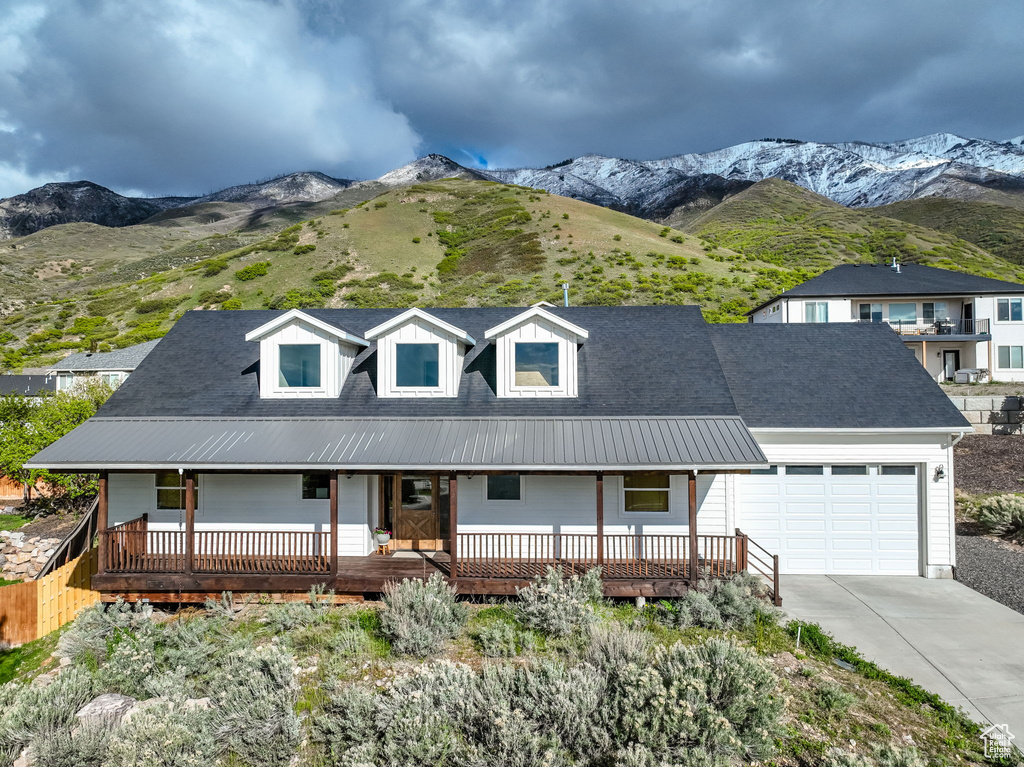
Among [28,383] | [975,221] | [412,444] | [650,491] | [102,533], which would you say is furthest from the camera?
[975,221]

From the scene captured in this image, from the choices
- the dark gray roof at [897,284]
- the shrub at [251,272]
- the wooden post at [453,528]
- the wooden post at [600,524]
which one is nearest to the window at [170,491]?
the wooden post at [453,528]

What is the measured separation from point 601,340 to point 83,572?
13122mm

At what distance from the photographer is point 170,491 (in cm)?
1246

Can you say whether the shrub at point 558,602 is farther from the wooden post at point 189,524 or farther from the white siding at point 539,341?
the wooden post at point 189,524

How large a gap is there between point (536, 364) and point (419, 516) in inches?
174

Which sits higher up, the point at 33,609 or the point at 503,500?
the point at 503,500

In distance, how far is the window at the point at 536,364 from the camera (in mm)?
12805

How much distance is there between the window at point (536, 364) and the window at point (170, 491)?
25.3ft

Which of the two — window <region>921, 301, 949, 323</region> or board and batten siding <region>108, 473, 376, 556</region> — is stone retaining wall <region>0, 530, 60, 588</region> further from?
window <region>921, 301, 949, 323</region>

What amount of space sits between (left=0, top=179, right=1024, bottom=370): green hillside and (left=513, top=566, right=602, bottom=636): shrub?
33347 millimetres

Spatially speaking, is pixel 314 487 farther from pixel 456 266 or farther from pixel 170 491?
pixel 456 266

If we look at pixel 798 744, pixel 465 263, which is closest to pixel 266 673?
pixel 798 744

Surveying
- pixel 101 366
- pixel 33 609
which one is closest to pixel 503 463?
pixel 33 609

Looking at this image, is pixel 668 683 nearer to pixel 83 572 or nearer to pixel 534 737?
pixel 534 737
